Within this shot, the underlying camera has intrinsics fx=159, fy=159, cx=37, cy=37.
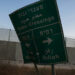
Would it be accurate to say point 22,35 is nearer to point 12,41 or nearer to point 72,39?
point 12,41

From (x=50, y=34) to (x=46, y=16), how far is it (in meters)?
0.46

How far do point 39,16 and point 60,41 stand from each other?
2.90ft

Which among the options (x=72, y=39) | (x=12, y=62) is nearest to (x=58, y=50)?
(x=12, y=62)

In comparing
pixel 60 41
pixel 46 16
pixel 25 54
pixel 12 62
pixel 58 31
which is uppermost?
pixel 46 16

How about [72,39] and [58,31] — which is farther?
[72,39]

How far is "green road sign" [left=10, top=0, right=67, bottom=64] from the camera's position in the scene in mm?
3801

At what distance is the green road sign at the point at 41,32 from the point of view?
150 inches

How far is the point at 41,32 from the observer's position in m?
4.11

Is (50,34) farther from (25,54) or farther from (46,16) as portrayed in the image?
(25,54)

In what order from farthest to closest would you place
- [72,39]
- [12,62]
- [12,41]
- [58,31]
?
[72,39]
[12,41]
[12,62]
[58,31]

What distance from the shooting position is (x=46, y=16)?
3980 mm

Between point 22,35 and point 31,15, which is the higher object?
point 31,15

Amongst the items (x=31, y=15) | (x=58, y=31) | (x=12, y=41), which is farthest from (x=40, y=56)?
(x=12, y=41)

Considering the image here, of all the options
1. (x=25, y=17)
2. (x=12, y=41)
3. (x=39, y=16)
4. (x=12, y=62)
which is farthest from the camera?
(x=12, y=41)
